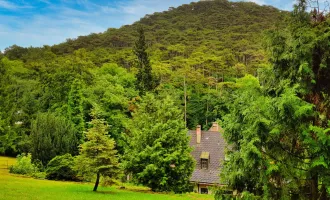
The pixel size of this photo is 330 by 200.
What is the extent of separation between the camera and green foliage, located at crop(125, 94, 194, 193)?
29.2m

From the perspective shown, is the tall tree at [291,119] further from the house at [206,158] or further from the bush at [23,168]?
the bush at [23,168]

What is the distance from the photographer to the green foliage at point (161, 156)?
95.7 feet

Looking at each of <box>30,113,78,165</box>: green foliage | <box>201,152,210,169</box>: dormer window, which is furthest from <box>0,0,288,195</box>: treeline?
<box>201,152,210,169</box>: dormer window

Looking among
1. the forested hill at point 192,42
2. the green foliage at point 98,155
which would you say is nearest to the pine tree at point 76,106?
the green foliage at point 98,155

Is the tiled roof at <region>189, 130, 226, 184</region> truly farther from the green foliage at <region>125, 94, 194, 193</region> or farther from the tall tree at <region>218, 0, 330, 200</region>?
the tall tree at <region>218, 0, 330, 200</region>

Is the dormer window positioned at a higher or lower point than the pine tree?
lower

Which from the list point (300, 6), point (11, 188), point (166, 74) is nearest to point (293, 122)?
point (300, 6)

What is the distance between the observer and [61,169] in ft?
107

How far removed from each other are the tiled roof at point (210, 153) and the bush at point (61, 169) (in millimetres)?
12200

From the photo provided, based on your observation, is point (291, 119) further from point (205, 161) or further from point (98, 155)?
point (205, 161)

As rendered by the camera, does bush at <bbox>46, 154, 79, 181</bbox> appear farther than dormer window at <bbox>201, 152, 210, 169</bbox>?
No

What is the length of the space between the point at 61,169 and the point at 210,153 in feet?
51.8

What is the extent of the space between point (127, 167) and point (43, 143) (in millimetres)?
11968

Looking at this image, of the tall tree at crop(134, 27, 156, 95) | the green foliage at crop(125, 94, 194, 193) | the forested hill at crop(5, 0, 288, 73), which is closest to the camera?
the green foliage at crop(125, 94, 194, 193)
